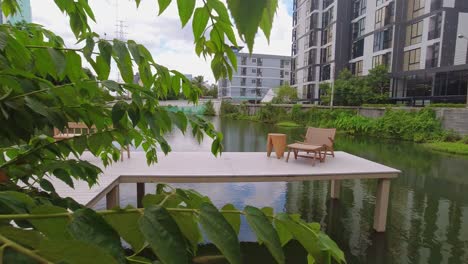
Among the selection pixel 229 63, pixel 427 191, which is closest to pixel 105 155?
pixel 229 63

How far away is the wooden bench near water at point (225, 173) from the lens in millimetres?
4190

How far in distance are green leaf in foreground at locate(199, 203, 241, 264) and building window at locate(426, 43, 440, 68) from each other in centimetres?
2586

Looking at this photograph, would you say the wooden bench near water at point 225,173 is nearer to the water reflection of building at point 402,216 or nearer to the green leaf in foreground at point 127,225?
the water reflection of building at point 402,216

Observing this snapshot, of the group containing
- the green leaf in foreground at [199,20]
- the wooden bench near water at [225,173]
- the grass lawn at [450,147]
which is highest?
the green leaf in foreground at [199,20]

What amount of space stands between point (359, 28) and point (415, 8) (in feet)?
→ 21.7

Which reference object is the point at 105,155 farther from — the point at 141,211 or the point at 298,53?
the point at 298,53

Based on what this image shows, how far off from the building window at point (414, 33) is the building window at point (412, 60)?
0.76 metres

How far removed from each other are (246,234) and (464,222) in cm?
393

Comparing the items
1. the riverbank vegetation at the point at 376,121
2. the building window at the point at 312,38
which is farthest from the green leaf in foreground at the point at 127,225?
the building window at the point at 312,38

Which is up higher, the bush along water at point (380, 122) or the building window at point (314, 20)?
the building window at point (314, 20)

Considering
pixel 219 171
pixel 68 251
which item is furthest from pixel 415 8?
pixel 68 251

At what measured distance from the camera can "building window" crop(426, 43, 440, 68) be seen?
21.5 metres

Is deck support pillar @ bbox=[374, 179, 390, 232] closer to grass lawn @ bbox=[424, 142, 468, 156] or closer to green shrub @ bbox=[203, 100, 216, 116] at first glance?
grass lawn @ bbox=[424, 142, 468, 156]

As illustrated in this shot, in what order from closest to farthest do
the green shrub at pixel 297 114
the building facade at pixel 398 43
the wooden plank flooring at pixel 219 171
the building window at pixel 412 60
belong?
the wooden plank flooring at pixel 219 171
the building facade at pixel 398 43
the building window at pixel 412 60
the green shrub at pixel 297 114
